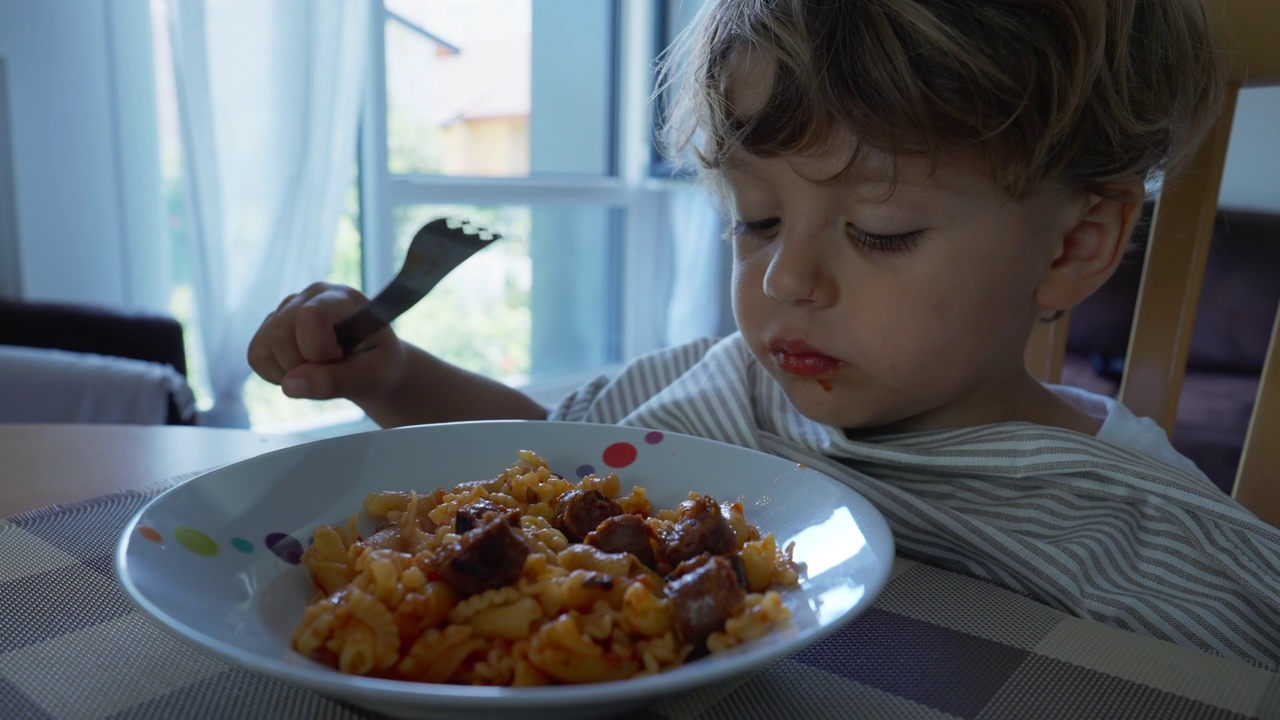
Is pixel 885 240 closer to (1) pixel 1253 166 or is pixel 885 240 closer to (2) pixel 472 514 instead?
(2) pixel 472 514

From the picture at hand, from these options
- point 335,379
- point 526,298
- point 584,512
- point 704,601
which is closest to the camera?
→ point 704,601

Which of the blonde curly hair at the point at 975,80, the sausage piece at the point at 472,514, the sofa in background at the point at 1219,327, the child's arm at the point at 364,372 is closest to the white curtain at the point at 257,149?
the child's arm at the point at 364,372

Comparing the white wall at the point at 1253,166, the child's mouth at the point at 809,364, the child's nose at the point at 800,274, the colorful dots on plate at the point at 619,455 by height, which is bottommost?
the colorful dots on plate at the point at 619,455

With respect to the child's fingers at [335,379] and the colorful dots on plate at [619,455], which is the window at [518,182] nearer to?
the child's fingers at [335,379]

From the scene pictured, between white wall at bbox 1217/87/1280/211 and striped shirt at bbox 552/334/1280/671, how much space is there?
2367 mm

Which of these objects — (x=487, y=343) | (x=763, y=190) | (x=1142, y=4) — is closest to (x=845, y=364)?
(x=763, y=190)

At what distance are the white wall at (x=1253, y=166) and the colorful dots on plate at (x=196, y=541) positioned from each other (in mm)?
2984

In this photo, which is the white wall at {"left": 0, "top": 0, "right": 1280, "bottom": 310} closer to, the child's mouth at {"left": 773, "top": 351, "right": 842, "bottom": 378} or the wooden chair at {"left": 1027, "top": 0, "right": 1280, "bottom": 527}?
the wooden chair at {"left": 1027, "top": 0, "right": 1280, "bottom": 527}

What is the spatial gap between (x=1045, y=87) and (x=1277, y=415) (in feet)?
1.58

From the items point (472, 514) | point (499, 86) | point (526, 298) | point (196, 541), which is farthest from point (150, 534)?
point (526, 298)

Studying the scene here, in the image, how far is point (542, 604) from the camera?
42 centimetres

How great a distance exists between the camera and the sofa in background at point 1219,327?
8.70 ft

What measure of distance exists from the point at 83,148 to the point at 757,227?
2035 millimetres

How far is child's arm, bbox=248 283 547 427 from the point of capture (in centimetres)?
86
